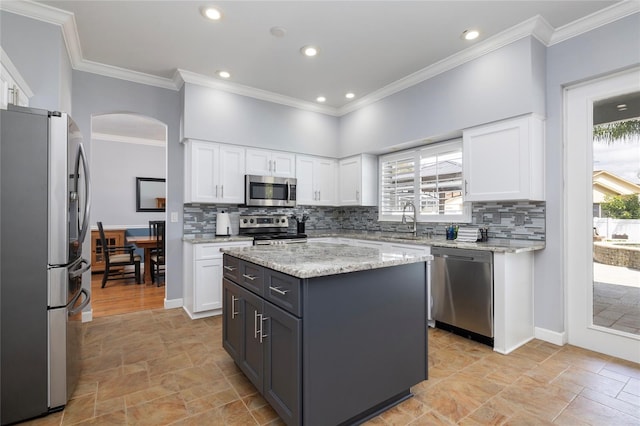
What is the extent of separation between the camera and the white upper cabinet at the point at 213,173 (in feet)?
12.3

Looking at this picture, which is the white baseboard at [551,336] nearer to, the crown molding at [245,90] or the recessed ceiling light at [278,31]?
the recessed ceiling light at [278,31]

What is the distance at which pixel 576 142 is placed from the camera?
2.78 m

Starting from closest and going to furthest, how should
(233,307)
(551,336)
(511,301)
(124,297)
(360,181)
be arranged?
(233,307) < (511,301) < (551,336) < (124,297) < (360,181)

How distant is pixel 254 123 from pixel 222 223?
4.59ft

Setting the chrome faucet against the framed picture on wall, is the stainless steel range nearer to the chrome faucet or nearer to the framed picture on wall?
the chrome faucet

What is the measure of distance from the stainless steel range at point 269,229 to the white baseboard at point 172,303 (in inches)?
45.7

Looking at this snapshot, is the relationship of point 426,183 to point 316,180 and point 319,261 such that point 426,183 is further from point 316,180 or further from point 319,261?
point 319,261

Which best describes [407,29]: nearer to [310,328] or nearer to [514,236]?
[514,236]

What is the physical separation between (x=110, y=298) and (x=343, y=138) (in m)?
4.12

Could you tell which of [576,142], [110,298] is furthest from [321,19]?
[110,298]

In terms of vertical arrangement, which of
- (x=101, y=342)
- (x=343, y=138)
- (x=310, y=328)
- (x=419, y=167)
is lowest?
(x=101, y=342)

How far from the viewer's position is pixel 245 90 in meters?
4.10

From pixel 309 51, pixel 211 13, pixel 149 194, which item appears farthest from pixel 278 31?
pixel 149 194

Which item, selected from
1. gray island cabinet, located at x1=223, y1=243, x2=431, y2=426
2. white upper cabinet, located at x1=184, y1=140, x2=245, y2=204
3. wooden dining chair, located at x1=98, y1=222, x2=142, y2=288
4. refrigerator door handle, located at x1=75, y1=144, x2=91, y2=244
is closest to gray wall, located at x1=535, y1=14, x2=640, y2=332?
gray island cabinet, located at x1=223, y1=243, x2=431, y2=426
